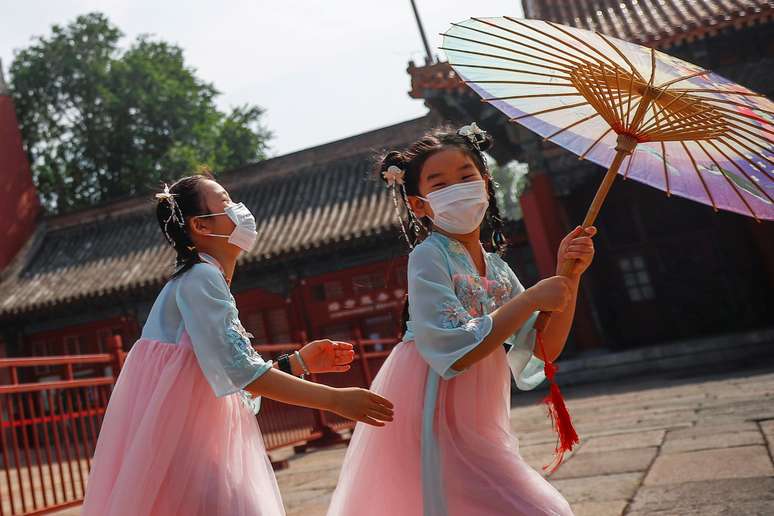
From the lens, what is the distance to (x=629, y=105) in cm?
226

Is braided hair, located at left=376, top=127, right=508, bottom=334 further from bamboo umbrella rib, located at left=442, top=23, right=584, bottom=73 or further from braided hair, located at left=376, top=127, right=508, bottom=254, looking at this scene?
bamboo umbrella rib, located at left=442, top=23, right=584, bottom=73

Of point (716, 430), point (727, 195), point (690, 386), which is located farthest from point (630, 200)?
point (727, 195)

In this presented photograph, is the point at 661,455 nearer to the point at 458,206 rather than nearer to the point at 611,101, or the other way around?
the point at 611,101

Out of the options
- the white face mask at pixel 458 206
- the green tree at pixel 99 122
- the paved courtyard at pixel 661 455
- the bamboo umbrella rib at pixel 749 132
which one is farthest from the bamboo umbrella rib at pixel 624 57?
the green tree at pixel 99 122

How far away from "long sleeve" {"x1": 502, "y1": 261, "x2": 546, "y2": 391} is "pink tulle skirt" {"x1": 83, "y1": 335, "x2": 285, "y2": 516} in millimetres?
736

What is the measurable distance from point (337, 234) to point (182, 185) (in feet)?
36.4

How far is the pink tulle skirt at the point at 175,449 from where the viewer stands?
176 centimetres

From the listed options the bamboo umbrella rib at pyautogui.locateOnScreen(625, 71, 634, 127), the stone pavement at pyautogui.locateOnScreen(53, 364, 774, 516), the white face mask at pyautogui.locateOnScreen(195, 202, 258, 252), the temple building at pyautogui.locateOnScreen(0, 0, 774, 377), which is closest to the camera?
the white face mask at pyautogui.locateOnScreen(195, 202, 258, 252)

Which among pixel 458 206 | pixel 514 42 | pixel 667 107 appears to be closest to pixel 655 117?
pixel 667 107

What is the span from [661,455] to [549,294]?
267 centimetres

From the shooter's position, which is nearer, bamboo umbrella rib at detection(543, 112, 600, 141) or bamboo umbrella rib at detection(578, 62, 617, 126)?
bamboo umbrella rib at detection(578, 62, 617, 126)

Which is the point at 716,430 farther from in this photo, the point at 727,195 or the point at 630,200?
the point at 630,200

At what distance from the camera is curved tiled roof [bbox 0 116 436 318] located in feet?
45.6

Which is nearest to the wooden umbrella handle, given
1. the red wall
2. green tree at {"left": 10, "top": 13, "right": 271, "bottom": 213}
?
the red wall
